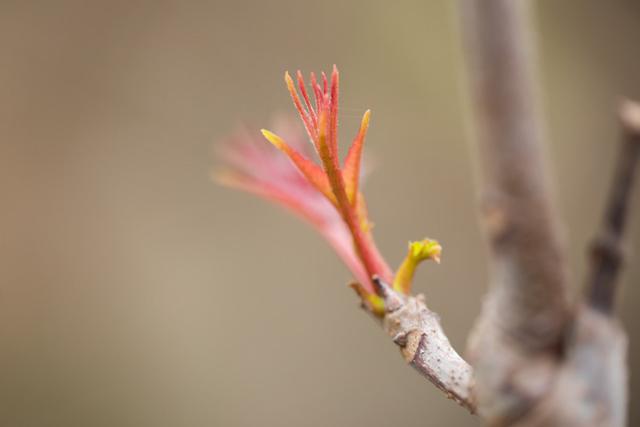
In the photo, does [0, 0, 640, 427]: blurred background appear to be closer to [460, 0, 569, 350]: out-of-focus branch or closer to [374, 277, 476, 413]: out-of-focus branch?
[374, 277, 476, 413]: out-of-focus branch

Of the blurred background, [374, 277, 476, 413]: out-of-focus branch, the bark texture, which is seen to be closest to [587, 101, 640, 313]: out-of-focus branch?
the bark texture

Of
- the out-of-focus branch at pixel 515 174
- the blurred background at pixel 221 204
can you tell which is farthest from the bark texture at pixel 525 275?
the blurred background at pixel 221 204

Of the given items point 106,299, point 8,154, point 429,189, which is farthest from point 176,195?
point 429,189

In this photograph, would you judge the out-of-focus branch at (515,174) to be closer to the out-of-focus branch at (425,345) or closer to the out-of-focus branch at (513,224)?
the out-of-focus branch at (513,224)

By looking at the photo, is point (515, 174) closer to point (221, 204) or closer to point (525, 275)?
point (525, 275)

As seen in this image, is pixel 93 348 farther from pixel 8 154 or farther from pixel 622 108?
pixel 622 108

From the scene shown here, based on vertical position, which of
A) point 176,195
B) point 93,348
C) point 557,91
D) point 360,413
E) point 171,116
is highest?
point 557,91

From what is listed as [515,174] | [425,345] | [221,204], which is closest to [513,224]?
[515,174]

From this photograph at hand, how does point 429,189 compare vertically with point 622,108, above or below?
above
